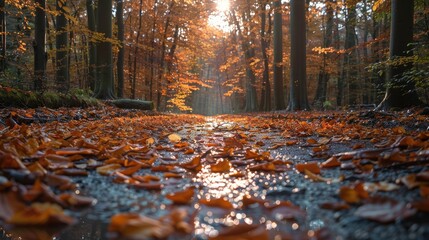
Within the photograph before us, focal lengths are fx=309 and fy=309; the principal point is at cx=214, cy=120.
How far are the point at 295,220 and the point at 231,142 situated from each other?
7.24ft

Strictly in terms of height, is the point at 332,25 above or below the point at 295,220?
above

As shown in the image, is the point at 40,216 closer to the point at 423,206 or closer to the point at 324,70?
the point at 423,206

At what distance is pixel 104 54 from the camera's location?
10.9 meters

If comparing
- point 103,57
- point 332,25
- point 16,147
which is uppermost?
point 332,25

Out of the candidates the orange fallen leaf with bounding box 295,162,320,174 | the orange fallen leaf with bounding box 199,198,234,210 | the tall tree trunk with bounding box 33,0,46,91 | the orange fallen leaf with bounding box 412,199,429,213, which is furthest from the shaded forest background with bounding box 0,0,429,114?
the orange fallen leaf with bounding box 412,199,429,213

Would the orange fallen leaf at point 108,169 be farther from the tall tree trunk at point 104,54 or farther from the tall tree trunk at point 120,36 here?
the tall tree trunk at point 120,36

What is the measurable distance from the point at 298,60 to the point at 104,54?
7.18m

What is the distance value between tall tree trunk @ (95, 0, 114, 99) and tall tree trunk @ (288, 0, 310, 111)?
22.0 ft

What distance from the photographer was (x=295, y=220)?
3.72 feet

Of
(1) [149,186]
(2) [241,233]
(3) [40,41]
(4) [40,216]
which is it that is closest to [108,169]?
(1) [149,186]

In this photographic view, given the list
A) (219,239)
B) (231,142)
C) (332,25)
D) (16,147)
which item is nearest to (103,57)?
(231,142)

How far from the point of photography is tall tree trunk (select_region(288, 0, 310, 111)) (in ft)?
37.8

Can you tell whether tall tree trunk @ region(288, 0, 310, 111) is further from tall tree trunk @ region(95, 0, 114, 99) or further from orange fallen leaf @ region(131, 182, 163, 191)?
orange fallen leaf @ region(131, 182, 163, 191)

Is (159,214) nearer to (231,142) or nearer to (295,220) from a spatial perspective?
(295,220)
